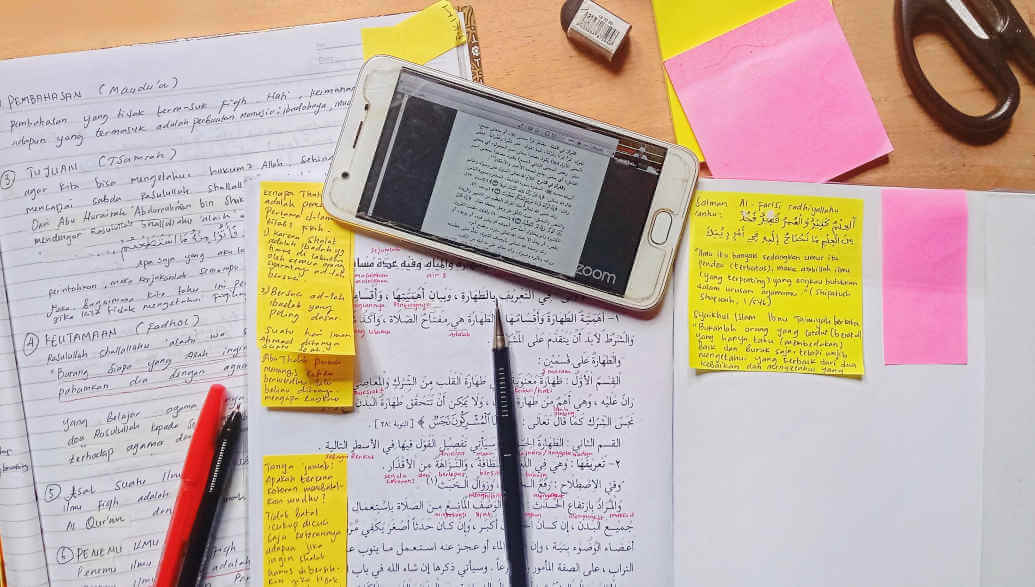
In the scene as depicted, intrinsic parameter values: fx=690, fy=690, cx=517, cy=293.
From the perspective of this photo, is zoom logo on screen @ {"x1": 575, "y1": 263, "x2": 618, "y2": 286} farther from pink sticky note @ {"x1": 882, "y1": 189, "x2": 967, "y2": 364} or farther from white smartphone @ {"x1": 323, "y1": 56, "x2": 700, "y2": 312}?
pink sticky note @ {"x1": 882, "y1": 189, "x2": 967, "y2": 364}

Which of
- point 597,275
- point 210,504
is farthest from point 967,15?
point 210,504

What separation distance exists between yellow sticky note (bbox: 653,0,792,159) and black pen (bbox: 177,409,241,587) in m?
0.46

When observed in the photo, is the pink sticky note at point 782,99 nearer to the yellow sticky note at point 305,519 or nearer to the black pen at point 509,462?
the black pen at point 509,462

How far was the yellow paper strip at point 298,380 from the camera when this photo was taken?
0.57 m

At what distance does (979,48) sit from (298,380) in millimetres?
626

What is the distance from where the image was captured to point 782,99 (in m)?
0.58

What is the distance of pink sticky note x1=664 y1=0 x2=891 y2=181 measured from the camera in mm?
579

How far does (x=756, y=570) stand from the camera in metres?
0.56

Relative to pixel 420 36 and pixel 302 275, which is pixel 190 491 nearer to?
pixel 302 275

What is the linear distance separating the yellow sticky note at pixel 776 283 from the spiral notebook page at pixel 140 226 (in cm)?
27

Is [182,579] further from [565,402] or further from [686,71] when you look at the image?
[686,71]

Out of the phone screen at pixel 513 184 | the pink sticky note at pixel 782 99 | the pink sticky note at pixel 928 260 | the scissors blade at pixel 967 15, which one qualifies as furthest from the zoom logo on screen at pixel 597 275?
the scissors blade at pixel 967 15

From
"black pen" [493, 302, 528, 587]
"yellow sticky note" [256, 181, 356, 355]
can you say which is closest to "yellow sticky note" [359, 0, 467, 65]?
"yellow sticky note" [256, 181, 356, 355]

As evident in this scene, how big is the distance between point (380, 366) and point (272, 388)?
9 cm
